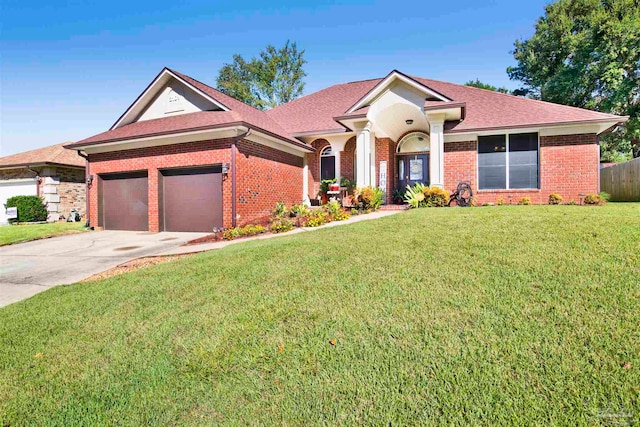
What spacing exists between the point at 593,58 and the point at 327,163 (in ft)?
58.4

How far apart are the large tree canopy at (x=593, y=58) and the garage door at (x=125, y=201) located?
2493cm

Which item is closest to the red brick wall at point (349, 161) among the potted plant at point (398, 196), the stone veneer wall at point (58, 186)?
the potted plant at point (398, 196)

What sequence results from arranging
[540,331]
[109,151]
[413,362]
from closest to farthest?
[413,362]
[540,331]
[109,151]

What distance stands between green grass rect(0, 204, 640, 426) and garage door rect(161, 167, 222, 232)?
6.73 metres

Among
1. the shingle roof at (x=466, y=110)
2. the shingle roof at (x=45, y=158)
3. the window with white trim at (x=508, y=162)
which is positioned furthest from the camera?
the shingle roof at (x=45, y=158)

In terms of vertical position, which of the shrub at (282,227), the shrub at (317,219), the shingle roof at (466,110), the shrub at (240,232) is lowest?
the shrub at (240,232)

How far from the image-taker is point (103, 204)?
13789mm

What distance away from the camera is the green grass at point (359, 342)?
2.18 m

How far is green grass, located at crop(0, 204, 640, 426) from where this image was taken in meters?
2.18

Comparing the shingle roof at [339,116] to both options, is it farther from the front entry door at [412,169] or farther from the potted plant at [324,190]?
the front entry door at [412,169]

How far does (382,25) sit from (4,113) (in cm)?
1634

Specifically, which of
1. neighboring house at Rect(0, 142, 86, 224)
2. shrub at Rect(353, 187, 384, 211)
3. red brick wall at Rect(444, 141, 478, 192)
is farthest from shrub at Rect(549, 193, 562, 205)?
neighboring house at Rect(0, 142, 86, 224)

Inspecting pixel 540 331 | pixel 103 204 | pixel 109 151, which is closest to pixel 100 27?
pixel 109 151

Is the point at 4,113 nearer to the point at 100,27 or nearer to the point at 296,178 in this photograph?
the point at 100,27
